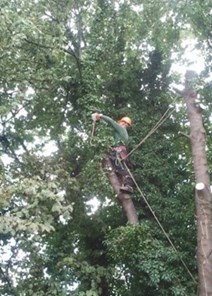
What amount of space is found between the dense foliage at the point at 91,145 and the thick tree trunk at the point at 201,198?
959mm

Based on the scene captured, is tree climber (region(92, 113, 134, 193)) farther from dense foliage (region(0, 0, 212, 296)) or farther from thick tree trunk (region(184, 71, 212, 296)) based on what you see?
thick tree trunk (region(184, 71, 212, 296))

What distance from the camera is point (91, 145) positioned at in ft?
26.8

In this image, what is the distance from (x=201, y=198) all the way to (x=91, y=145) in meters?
2.40

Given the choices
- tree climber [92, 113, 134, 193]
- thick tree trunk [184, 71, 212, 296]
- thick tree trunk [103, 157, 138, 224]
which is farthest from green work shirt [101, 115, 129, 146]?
thick tree trunk [184, 71, 212, 296]

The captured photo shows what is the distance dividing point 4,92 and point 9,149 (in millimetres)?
1742

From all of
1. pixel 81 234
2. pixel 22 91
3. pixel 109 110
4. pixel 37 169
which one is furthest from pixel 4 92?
pixel 81 234

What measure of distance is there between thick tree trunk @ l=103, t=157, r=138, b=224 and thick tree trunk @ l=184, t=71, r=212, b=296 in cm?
126

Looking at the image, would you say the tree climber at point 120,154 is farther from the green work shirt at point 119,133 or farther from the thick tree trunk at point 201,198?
the thick tree trunk at point 201,198

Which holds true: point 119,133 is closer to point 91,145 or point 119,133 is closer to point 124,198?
point 91,145

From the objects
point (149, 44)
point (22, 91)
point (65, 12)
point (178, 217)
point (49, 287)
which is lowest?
point (49, 287)

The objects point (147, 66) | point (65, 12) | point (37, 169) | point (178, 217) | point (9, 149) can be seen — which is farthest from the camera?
point (147, 66)

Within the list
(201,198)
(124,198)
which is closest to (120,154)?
(124,198)

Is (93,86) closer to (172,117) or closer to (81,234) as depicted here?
(172,117)

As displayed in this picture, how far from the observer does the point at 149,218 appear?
838 cm
